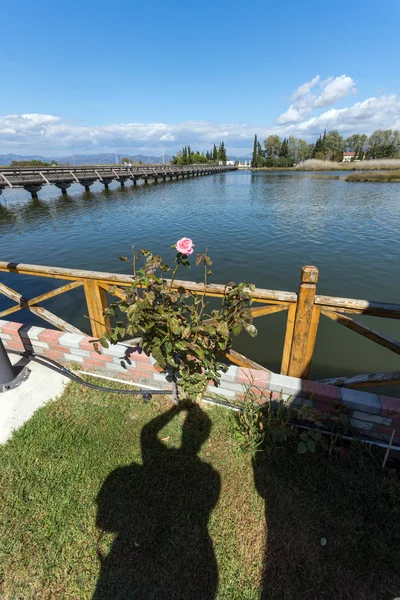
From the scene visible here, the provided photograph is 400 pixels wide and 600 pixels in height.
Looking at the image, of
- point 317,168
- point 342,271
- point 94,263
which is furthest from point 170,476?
point 317,168

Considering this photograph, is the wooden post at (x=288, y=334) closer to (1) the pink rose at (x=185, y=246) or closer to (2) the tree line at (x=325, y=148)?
(1) the pink rose at (x=185, y=246)

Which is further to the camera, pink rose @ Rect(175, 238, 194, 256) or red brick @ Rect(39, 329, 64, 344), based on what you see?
red brick @ Rect(39, 329, 64, 344)

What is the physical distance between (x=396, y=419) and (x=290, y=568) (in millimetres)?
1400

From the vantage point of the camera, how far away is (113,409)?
9.65ft

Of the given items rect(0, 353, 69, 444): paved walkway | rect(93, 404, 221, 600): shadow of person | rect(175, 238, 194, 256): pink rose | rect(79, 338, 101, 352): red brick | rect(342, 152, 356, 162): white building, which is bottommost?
rect(93, 404, 221, 600): shadow of person

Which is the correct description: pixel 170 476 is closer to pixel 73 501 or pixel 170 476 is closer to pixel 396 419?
pixel 73 501

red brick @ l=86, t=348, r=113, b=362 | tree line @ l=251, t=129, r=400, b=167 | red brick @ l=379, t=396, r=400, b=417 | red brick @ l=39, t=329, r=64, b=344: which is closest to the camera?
red brick @ l=379, t=396, r=400, b=417

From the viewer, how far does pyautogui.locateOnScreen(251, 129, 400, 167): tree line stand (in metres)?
76.1

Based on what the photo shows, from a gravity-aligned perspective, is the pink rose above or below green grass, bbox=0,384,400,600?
above

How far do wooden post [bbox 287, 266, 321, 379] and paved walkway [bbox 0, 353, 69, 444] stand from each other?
2.64 m

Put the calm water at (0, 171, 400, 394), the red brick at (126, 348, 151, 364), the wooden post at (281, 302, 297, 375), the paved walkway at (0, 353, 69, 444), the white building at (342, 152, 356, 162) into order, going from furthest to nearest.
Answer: the white building at (342, 152, 356, 162), the calm water at (0, 171, 400, 394), the red brick at (126, 348, 151, 364), the paved walkway at (0, 353, 69, 444), the wooden post at (281, 302, 297, 375)

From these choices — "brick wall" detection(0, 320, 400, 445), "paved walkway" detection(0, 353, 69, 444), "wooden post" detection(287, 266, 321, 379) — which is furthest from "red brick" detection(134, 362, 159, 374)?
"wooden post" detection(287, 266, 321, 379)

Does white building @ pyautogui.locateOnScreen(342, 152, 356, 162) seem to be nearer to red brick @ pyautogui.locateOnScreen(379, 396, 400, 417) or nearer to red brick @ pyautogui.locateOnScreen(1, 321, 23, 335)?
red brick @ pyautogui.locateOnScreen(379, 396, 400, 417)

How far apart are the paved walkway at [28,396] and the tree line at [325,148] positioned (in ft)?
292
